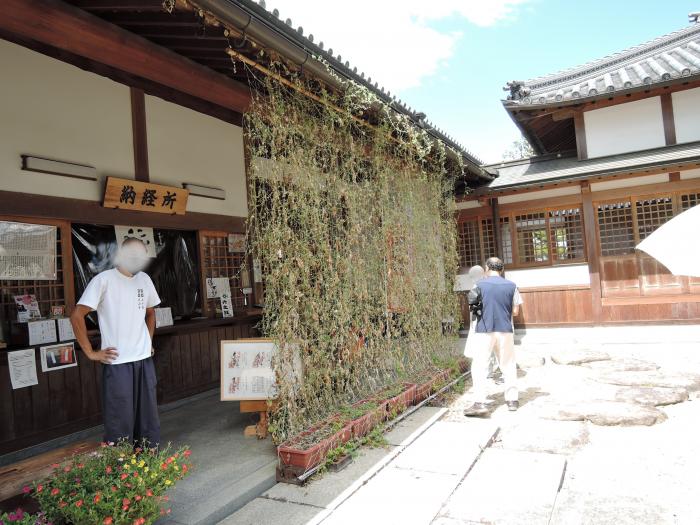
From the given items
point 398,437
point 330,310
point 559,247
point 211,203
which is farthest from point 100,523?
point 559,247

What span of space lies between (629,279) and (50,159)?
10490 mm

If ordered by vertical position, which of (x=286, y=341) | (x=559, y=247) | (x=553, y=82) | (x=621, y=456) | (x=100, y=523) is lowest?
(x=621, y=456)

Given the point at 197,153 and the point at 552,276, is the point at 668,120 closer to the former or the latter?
the point at 552,276

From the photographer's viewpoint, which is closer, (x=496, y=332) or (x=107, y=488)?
(x=107, y=488)

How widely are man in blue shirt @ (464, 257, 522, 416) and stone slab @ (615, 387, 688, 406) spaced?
136 centimetres

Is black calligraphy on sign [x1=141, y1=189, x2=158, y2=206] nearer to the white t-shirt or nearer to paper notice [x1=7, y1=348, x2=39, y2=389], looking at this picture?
paper notice [x1=7, y1=348, x2=39, y2=389]

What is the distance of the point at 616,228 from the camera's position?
1009 centimetres

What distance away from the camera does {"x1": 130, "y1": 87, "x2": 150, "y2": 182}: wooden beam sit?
5.54 metres

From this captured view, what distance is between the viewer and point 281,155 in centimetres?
405

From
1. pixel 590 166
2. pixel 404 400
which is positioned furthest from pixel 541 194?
pixel 404 400

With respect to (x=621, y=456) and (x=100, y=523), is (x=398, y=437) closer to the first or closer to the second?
(x=621, y=456)

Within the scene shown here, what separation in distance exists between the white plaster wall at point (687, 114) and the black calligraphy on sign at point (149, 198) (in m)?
10.3

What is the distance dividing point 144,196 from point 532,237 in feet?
28.4

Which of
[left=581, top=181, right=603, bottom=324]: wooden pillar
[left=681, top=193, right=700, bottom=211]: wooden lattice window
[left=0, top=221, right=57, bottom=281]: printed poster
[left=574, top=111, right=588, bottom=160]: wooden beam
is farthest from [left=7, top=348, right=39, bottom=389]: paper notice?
[left=681, top=193, right=700, bottom=211]: wooden lattice window
